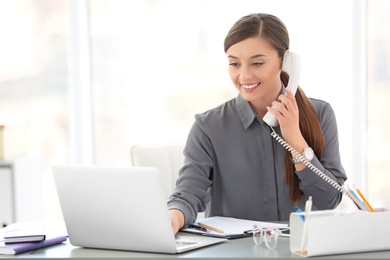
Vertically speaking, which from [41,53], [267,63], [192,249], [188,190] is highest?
[41,53]

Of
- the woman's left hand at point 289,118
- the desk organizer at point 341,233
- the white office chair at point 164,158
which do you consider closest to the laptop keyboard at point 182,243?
the desk organizer at point 341,233

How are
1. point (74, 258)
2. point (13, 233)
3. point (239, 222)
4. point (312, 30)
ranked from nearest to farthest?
1. point (74, 258)
2. point (13, 233)
3. point (239, 222)
4. point (312, 30)

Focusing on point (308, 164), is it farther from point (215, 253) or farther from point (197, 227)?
Answer: point (215, 253)

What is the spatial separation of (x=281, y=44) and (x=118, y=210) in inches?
38.4

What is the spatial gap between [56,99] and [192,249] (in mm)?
2796

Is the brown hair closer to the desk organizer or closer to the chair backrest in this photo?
the chair backrest

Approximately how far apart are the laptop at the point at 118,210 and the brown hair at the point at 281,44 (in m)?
0.61

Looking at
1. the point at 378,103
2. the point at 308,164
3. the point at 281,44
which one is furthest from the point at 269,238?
the point at 378,103

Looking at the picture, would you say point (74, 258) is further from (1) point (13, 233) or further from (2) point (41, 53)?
(2) point (41, 53)

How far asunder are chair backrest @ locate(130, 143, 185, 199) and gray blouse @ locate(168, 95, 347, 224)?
0.81ft

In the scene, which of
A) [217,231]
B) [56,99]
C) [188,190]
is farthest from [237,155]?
[56,99]

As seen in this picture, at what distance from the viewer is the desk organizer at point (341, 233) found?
1.79 meters

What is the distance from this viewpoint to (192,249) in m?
1.91

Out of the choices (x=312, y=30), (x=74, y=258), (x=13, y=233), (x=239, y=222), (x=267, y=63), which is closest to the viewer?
(x=74, y=258)
